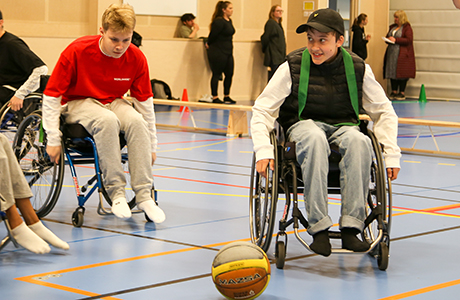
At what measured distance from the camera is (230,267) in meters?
2.31

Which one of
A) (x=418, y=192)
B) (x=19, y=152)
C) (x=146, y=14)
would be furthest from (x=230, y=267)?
(x=146, y=14)

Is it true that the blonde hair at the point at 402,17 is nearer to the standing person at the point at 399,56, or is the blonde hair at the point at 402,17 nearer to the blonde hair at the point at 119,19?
the standing person at the point at 399,56

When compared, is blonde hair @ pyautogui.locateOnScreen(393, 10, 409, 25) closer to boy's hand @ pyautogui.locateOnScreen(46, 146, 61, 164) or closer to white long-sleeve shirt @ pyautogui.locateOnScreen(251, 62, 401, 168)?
white long-sleeve shirt @ pyautogui.locateOnScreen(251, 62, 401, 168)

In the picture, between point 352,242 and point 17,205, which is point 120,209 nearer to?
point 17,205

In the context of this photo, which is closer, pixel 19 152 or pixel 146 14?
pixel 19 152

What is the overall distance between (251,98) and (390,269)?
9475 mm

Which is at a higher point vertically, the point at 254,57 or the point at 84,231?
the point at 254,57

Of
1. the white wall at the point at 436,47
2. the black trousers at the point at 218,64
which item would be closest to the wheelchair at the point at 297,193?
the black trousers at the point at 218,64

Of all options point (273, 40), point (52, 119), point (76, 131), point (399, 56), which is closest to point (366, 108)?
point (76, 131)

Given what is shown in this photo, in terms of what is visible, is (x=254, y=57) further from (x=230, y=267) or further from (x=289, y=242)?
(x=230, y=267)

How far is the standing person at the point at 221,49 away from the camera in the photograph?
10227mm

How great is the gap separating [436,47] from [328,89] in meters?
12.1

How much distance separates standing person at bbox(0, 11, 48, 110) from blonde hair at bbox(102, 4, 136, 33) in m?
1.26

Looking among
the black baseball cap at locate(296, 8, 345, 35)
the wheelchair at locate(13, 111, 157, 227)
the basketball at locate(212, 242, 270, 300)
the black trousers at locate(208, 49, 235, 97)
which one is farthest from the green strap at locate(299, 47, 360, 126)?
the black trousers at locate(208, 49, 235, 97)
